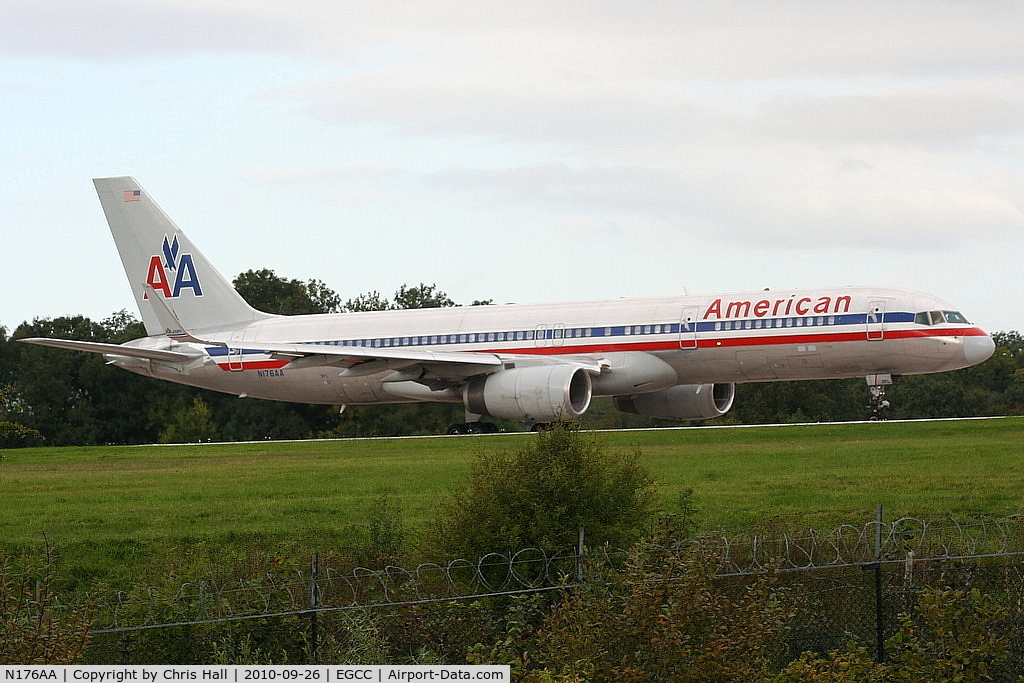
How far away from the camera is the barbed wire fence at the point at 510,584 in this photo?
1301cm

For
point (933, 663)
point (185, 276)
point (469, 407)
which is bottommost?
point (933, 663)

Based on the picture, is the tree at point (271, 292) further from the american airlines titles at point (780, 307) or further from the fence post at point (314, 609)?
the fence post at point (314, 609)

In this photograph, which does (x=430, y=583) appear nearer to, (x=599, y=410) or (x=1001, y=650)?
(x=1001, y=650)

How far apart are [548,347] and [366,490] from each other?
48.4ft

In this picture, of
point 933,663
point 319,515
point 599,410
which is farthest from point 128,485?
point 599,410

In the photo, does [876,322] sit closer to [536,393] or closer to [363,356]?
[536,393]

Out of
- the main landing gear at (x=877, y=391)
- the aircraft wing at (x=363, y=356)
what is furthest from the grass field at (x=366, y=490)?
the aircraft wing at (x=363, y=356)

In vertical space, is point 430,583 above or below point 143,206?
below

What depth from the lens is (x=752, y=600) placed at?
11836mm

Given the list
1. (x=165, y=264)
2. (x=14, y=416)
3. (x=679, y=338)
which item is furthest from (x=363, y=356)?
(x=14, y=416)

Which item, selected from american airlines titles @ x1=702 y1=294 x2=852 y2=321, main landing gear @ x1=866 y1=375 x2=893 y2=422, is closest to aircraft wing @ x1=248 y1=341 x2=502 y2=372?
american airlines titles @ x1=702 y1=294 x2=852 y2=321

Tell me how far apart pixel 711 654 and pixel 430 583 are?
4482mm

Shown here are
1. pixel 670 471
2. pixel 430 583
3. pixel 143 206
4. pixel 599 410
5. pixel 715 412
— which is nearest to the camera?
pixel 430 583

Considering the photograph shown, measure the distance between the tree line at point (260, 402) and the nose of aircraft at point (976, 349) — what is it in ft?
40.9
